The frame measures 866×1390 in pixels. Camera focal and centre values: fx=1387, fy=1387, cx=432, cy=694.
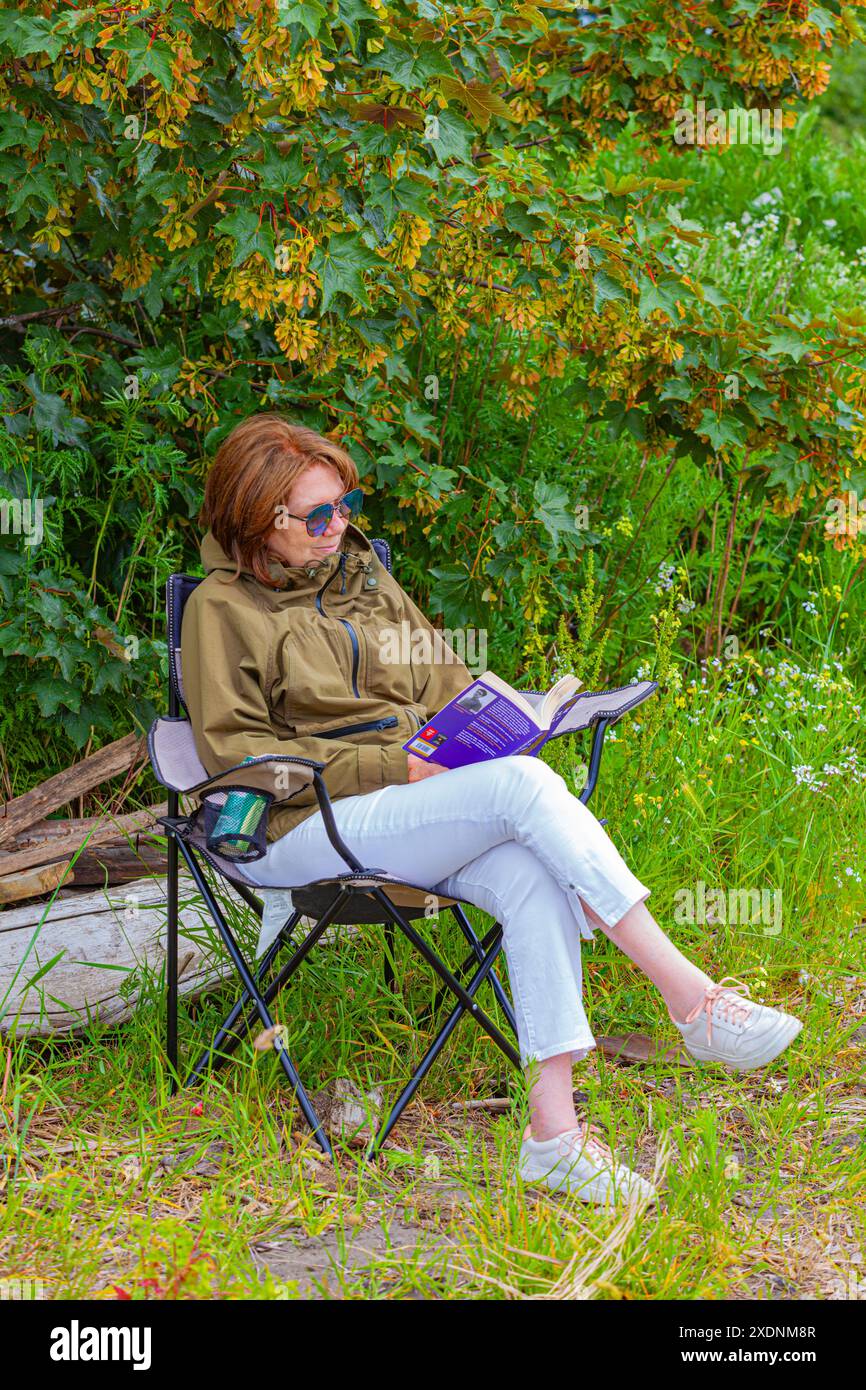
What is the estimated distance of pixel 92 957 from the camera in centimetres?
312

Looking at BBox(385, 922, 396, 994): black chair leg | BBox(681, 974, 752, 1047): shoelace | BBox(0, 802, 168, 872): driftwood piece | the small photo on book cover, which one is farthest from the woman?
BBox(0, 802, 168, 872): driftwood piece

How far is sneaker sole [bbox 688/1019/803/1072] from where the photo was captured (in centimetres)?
250

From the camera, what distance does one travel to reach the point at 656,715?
3617 mm

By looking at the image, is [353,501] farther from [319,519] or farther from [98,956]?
[98,956]

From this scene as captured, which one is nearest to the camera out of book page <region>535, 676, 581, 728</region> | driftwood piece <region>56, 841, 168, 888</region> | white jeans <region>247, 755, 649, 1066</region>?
white jeans <region>247, 755, 649, 1066</region>

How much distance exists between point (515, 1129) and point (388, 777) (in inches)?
28.2

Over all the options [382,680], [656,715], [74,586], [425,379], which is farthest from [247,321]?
[656,715]

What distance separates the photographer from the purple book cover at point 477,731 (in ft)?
8.38

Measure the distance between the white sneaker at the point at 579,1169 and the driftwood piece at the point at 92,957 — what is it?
3.09 feet

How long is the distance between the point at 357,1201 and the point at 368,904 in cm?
52

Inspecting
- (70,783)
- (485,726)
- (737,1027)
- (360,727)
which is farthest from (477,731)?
(70,783)

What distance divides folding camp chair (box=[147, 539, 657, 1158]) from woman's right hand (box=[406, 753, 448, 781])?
0.68ft

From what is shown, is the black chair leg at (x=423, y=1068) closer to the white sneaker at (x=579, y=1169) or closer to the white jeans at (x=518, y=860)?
the white jeans at (x=518, y=860)

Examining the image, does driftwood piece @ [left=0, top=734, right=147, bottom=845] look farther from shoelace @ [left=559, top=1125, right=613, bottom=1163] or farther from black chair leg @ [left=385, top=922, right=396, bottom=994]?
shoelace @ [left=559, top=1125, right=613, bottom=1163]
